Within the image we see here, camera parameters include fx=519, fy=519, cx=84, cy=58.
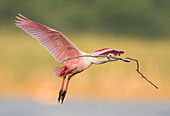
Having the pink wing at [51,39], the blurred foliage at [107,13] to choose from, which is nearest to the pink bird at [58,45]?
the pink wing at [51,39]

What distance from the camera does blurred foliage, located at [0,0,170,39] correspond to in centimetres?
873

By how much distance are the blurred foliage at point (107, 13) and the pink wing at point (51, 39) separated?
604 centimetres

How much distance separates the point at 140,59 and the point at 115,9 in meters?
1.55

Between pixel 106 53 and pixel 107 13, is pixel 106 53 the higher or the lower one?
the lower one

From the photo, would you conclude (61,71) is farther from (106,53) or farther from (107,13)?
(107,13)

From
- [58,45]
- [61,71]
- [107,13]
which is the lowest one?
[61,71]

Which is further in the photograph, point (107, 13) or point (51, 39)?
point (107, 13)

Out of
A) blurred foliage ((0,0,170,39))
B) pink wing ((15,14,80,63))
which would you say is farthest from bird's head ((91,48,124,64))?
blurred foliage ((0,0,170,39))

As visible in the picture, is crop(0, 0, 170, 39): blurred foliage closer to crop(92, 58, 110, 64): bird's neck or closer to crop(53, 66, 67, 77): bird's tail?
crop(53, 66, 67, 77): bird's tail

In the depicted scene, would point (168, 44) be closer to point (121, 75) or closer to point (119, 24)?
point (119, 24)

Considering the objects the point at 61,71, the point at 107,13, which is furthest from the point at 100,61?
the point at 107,13

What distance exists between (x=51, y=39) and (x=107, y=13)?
21.4 ft

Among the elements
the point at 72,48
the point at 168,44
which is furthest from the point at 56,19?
the point at 72,48

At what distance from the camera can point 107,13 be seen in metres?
9.05
